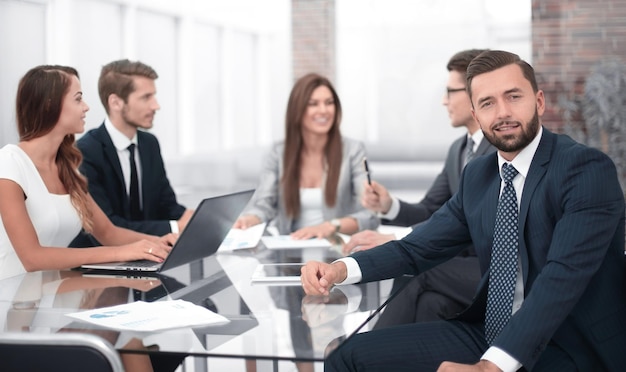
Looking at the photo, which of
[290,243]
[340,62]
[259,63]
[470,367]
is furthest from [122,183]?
[259,63]

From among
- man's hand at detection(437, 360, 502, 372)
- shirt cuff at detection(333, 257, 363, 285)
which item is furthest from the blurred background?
man's hand at detection(437, 360, 502, 372)

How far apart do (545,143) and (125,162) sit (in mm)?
2388

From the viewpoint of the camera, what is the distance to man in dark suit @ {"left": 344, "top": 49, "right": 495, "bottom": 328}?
3254mm

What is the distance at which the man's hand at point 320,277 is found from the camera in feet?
7.57

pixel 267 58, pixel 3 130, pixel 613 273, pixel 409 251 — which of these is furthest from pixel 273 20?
pixel 613 273

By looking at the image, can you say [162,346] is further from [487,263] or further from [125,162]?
[125,162]

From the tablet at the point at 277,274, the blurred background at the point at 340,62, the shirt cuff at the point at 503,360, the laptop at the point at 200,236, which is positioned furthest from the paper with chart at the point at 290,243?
the blurred background at the point at 340,62

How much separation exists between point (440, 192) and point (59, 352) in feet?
8.77

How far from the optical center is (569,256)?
6.77ft

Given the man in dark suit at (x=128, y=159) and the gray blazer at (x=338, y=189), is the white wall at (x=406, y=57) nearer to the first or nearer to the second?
the gray blazer at (x=338, y=189)

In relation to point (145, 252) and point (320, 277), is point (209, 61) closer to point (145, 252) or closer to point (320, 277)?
point (145, 252)

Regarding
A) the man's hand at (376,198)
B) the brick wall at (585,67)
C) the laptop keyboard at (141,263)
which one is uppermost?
the brick wall at (585,67)

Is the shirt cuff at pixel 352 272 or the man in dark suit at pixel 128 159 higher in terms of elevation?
the man in dark suit at pixel 128 159

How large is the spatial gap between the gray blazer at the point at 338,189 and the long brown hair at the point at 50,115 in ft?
3.83
